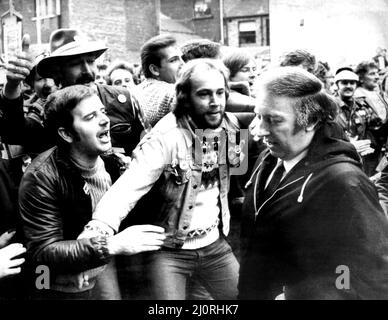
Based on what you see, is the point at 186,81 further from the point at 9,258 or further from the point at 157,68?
the point at 9,258

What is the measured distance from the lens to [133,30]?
8.30 feet

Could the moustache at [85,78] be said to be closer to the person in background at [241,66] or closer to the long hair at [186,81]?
the long hair at [186,81]

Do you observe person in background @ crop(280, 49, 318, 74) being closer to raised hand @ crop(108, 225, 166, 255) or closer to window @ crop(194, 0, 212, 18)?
window @ crop(194, 0, 212, 18)

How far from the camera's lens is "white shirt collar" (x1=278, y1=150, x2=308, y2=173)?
213 centimetres

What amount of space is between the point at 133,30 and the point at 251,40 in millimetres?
520

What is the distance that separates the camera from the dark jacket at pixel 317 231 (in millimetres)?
1989

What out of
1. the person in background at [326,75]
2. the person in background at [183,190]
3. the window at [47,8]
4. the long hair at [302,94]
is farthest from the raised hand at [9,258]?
the person in background at [326,75]

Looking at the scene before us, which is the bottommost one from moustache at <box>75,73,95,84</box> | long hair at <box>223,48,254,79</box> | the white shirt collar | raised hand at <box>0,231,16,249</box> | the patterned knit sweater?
raised hand at <box>0,231,16,249</box>

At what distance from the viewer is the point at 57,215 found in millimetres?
2129

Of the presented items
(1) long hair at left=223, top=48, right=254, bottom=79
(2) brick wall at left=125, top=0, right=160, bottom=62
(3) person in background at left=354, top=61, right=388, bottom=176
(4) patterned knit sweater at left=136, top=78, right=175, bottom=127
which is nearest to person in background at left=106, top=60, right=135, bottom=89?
(2) brick wall at left=125, top=0, right=160, bottom=62

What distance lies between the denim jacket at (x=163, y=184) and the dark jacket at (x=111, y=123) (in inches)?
5.4

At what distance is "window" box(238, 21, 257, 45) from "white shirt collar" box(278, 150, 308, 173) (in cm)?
64

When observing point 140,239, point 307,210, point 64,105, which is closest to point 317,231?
point 307,210
